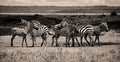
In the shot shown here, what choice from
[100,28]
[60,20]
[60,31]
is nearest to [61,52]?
[60,31]

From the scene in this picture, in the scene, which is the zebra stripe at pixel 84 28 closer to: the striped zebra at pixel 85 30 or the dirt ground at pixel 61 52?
the striped zebra at pixel 85 30

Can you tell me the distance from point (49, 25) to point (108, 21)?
2.78ft

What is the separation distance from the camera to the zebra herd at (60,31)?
4.62m

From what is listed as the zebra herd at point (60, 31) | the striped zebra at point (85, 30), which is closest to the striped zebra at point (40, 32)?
the zebra herd at point (60, 31)

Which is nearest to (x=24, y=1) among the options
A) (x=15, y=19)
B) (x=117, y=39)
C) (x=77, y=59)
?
(x=15, y=19)

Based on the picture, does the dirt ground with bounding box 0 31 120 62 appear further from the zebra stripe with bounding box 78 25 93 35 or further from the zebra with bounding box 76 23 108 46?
the zebra stripe with bounding box 78 25 93 35

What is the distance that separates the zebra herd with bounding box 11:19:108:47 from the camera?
4.62 m

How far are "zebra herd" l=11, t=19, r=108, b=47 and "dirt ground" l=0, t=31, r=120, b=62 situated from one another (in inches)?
2.5

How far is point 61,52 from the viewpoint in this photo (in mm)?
4473

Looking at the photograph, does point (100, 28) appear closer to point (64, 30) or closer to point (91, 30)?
point (91, 30)

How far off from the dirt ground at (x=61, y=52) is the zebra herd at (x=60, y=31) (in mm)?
63

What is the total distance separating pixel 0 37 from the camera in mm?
4559

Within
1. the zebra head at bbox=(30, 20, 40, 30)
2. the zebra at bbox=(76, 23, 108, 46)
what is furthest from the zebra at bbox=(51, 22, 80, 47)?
the zebra head at bbox=(30, 20, 40, 30)

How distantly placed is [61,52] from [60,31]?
36 centimetres
